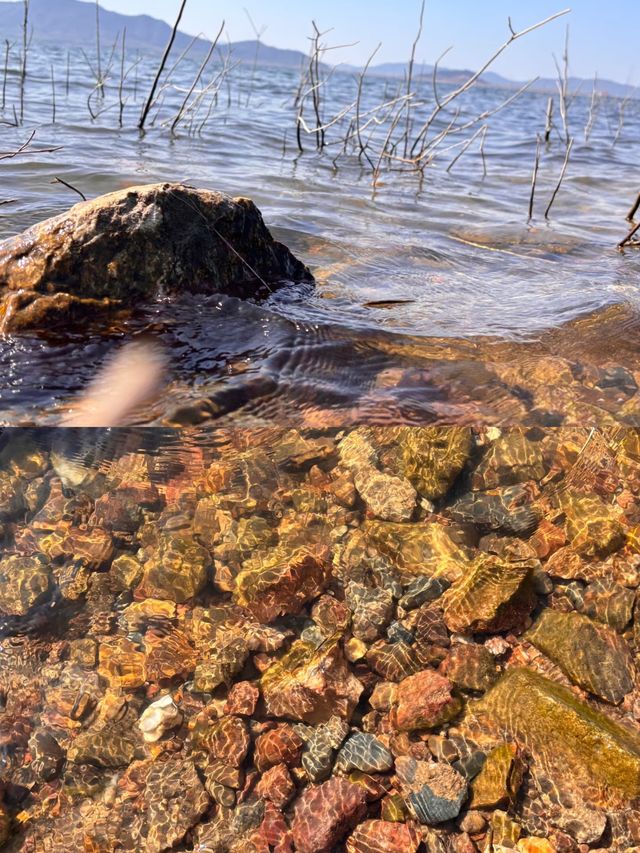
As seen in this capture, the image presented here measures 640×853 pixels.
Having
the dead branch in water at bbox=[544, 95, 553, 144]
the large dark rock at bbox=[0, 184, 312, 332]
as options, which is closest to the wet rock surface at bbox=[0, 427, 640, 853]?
the large dark rock at bbox=[0, 184, 312, 332]

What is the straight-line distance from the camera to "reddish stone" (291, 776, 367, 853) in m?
1.69

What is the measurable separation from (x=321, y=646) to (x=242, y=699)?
308mm

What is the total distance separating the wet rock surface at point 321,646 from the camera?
175 centimetres

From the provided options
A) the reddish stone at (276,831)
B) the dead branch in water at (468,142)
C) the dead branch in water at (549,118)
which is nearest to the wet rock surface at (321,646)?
the reddish stone at (276,831)

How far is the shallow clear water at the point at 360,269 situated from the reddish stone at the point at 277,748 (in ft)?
4.89

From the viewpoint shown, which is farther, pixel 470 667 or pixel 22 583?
pixel 22 583

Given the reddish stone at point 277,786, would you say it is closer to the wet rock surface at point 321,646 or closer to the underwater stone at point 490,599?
the wet rock surface at point 321,646

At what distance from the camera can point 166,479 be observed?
2.54 metres

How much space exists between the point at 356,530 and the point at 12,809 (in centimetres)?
138

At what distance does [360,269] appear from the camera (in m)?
4.95

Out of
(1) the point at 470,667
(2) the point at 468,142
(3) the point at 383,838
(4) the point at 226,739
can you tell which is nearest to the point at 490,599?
(1) the point at 470,667

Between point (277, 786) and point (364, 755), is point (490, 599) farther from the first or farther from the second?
point (277, 786)

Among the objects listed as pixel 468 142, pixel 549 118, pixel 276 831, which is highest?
pixel 549 118

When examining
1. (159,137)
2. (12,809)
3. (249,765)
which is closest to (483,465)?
(249,765)
